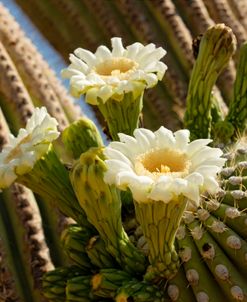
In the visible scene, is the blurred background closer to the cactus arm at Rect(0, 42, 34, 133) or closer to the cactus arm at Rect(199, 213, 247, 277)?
the cactus arm at Rect(0, 42, 34, 133)

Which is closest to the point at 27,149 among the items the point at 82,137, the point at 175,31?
the point at 82,137

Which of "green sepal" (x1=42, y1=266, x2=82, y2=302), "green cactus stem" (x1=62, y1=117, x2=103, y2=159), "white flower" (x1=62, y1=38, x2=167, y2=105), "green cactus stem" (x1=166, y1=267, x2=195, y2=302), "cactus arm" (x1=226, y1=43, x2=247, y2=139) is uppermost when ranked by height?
"white flower" (x1=62, y1=38, x2=167, y2=105)

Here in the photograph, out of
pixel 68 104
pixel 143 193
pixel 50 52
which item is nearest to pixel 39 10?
pixel 50 52

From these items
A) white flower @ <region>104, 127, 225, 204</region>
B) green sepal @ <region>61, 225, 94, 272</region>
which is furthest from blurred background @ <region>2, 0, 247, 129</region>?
white flower @ <region>104, 127, 225, 204</region>

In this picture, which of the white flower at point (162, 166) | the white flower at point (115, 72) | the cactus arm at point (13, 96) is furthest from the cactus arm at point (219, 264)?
the cactus arm at point (13, 96)

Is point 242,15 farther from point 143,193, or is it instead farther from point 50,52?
point 143,193

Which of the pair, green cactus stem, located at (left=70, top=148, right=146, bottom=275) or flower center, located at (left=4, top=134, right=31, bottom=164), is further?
flower center, located at (left=4, top=134, right=31, bottom=164)

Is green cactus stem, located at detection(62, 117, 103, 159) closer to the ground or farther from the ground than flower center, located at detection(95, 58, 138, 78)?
closer to the ground
